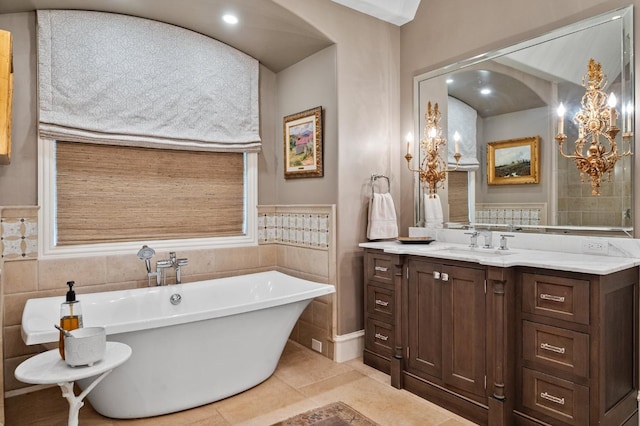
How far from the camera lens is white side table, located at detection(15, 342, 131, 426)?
1.42m

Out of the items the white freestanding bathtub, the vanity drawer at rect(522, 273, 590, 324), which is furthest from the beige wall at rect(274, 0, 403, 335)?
the vanity drawer at rect(522, 273, 590, 324)

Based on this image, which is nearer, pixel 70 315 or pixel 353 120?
pixel 70 315

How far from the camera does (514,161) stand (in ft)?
9.43

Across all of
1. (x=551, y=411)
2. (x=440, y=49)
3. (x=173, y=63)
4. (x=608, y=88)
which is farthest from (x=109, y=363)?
(x=440, y=49)

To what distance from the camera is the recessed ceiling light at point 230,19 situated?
3.15m

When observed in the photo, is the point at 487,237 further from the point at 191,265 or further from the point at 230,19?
the point at 230,19

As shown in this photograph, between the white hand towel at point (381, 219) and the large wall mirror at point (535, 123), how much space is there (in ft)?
1.01

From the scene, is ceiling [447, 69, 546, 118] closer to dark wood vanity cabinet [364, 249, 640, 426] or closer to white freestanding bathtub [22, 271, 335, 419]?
dark wood vanity cabinet [364, 249, 640, 426]

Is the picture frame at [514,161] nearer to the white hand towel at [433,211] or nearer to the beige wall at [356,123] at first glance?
the white hand towel at [433,211]

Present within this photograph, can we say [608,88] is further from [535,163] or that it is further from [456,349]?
[456,349]

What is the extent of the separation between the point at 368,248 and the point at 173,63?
214cm

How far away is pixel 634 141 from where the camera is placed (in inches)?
90.5

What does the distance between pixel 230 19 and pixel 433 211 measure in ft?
7.10

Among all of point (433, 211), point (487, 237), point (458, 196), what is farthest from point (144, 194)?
point (487, 237)
